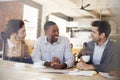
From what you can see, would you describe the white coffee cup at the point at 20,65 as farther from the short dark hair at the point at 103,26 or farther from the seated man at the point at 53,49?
the short dark hair at the point at 103,26

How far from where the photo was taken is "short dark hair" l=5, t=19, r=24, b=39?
1.33 m

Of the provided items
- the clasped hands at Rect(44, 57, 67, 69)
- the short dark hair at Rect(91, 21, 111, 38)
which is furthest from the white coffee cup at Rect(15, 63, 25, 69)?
the short dark hair at Rect(91, 21, 111, 38)

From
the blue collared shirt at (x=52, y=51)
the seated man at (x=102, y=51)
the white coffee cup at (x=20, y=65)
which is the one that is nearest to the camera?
the seated man at (x=102, y=51)

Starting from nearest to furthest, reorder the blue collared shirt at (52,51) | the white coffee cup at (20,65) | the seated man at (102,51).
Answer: the seated man at (102,51), the blue collared shirt at (52,51), the white coffee cup at (20,65)

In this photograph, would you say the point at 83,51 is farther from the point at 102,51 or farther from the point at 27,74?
the point at 27,74

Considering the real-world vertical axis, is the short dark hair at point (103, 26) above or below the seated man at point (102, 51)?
above

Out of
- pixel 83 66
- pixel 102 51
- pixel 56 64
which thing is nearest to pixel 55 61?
pixel 56 64

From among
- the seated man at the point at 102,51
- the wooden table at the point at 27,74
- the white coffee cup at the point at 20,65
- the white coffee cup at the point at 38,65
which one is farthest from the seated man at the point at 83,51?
the white coffee cup at the point at 20,65

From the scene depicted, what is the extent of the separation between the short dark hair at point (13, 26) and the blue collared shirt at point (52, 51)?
0.53 ft

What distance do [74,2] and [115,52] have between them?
33 centimetres

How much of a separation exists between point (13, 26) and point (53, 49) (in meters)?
0.30

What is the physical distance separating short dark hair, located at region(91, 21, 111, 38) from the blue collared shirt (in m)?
0.18

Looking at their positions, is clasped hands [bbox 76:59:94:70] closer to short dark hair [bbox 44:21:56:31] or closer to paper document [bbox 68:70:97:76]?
paper document [bbox 68:70:97:76]

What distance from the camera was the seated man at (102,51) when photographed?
1088 millimetres
